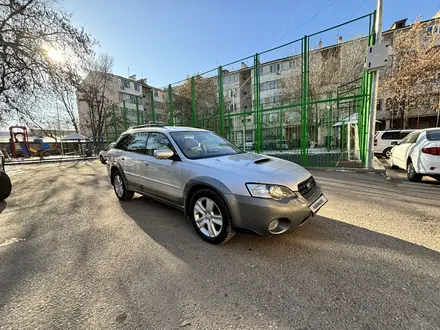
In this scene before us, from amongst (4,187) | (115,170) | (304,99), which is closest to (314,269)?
(115,170)

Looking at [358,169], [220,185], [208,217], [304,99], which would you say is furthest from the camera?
[304,99]

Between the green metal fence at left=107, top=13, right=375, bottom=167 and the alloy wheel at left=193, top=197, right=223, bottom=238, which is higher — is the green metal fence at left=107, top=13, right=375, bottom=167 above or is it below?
above

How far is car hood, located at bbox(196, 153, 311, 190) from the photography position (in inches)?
103

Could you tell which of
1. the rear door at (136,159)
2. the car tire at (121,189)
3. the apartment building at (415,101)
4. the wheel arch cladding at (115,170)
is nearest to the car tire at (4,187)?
the wheel arch cladding at (115,170)

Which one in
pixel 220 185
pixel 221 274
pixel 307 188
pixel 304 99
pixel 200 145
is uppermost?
pixel 304 99

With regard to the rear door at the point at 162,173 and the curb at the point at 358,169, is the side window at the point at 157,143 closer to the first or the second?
the rear door at the point at 162,173

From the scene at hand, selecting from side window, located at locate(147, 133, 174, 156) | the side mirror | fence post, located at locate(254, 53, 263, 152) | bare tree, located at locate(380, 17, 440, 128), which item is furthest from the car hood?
bare tree, located at locate(380, 17, 440, 128)

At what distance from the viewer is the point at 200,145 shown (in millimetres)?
3805

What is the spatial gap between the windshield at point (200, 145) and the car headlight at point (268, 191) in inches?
47.4

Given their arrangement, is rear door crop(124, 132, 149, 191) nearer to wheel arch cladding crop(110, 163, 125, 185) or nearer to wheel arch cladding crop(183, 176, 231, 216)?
wheel arch cladding crop(110, 163, 125, 185)

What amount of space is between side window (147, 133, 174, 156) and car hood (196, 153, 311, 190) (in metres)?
0.87

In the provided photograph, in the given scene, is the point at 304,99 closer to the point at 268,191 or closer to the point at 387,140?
the point at 268,191

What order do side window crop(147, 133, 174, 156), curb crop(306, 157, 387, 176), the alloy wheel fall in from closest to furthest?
the alloy wheel < side window crop(147, 133, 174, 156) < curb crop(306, 157, 387, 176)

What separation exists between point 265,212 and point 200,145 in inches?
73.2
